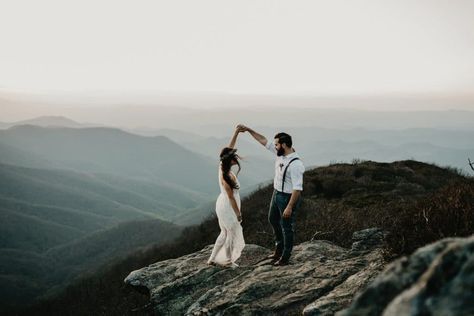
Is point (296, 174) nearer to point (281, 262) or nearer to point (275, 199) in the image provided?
point (275, 199)

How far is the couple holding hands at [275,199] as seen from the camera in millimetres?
7025

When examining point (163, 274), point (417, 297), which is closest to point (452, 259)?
point (417, 297)

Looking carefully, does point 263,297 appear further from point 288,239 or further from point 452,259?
point 452,259

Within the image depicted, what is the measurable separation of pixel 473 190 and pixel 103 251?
14899 centimetres

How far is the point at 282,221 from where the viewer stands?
7359mm

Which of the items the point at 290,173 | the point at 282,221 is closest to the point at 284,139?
the point at 290,173

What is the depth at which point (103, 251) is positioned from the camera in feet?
464

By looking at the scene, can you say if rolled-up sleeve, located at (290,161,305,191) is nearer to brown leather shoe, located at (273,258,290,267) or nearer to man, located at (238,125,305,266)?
man, located at (238,125,305,266)

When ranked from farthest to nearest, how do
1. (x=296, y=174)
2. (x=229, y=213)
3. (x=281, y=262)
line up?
1. (x=229, y=213)
2. (x=281, y=262)
3. (x=296, y=174)

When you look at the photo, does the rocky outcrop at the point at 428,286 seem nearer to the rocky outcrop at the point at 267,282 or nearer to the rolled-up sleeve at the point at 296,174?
the rocky outcrop at the point at 267,282

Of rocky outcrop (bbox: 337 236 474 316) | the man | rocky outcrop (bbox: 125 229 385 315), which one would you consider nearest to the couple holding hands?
the man

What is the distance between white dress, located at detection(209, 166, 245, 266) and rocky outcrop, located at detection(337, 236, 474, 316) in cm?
562

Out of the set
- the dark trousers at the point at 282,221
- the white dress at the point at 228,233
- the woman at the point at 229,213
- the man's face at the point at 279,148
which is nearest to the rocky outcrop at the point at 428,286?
the dark trousers at the point at 282,221

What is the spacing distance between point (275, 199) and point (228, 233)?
1625 millimetres
